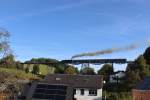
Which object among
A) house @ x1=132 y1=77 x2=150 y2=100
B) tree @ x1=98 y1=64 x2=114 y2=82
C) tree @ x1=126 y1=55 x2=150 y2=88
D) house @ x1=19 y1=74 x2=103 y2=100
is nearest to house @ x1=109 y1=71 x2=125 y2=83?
tree @ x1=98 y1=64 x2=114 y2=82

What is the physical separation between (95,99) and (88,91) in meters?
2.29

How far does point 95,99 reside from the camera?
7319cm

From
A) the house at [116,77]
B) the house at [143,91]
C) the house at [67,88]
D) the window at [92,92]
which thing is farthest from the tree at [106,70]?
the house at [143,91]

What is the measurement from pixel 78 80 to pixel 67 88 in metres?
9.10

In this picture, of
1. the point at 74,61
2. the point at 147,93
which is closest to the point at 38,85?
the point at 147,93

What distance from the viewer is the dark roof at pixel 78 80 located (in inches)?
2953

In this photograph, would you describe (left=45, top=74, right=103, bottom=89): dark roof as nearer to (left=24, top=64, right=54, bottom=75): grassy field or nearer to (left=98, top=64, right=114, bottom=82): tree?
(left=98, top=64, right=114, bottom=82): tree

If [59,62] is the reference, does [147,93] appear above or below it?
below

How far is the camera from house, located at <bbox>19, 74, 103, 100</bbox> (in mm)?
65250

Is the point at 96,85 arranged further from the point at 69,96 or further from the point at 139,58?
the point at 139,58

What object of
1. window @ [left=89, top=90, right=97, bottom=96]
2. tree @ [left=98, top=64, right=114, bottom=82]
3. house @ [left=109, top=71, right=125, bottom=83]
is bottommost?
window @ [left=89, top=90, right=97, bottom=96]

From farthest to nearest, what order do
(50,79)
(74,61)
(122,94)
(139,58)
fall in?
(74,61) → (139,58) → (50,79) → (122,94)

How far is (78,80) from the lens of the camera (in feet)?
256

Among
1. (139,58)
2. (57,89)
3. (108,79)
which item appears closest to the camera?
(57,89)
